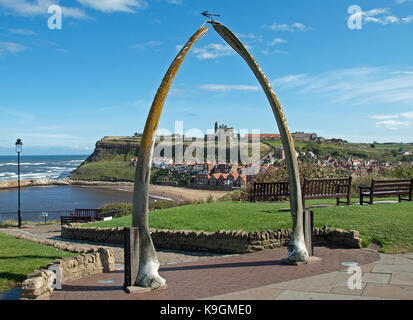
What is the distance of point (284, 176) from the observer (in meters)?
20.9

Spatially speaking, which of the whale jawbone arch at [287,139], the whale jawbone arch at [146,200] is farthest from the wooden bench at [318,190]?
the whale jawbone arch at [146,200]

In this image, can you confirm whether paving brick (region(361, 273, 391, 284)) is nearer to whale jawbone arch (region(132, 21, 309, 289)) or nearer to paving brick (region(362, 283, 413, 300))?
paving brick (region(362, 283, 413, 300))

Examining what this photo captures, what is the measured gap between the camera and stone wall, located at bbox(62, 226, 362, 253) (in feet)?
31.0

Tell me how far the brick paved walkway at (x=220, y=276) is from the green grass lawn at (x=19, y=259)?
44.9 inches

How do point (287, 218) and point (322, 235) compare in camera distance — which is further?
point (287, 218)

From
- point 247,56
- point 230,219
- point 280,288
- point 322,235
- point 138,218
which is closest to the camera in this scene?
point 280,288

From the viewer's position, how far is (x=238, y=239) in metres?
9.77

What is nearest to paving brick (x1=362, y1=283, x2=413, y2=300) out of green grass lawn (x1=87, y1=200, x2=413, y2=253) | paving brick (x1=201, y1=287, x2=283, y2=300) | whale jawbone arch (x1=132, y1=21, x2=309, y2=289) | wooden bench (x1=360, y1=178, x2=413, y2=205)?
paving brick (x1=201, y1=287, x2=283, y2=300)

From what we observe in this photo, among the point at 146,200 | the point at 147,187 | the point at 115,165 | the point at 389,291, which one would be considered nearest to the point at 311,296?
the point at 389,291

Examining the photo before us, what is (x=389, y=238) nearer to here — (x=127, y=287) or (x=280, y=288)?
(x=280, y=288)

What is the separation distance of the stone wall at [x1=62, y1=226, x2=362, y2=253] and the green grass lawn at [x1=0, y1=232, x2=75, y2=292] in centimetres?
284

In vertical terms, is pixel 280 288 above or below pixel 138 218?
below

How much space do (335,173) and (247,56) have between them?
16.0 m

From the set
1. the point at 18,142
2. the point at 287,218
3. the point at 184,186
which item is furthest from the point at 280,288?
the point at 184,186
